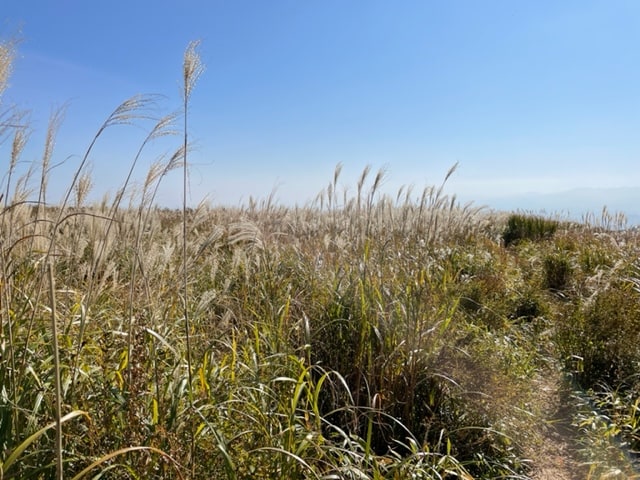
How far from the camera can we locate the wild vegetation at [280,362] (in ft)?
5.42

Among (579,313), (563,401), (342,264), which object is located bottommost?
(563,401)

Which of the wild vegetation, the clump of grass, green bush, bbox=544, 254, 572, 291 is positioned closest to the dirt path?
the wild vegetation

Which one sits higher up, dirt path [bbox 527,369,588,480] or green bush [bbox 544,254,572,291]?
green bush [bbox 544,254,572,291]

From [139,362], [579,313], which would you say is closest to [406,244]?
[579,313]

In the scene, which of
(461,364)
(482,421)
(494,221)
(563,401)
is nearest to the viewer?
(482,421)

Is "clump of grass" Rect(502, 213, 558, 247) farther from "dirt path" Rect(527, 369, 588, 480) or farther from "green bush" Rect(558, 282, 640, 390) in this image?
"dirt path" Rect(527, 369, 588, 480)

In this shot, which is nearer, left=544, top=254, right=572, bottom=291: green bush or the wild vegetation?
the wild vegetation

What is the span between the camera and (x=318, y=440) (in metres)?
1.90

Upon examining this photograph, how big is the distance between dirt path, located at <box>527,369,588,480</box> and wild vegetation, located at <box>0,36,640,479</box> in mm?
37

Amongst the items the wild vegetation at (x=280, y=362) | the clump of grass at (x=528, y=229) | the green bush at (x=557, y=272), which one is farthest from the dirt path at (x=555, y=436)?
the clump of grass at (x=528, y=229)

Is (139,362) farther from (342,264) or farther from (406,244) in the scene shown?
(406,244)

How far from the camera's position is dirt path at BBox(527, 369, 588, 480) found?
8.37ft

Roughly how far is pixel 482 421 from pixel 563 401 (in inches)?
49.8

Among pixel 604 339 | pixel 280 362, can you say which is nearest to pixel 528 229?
pixel 604 339
